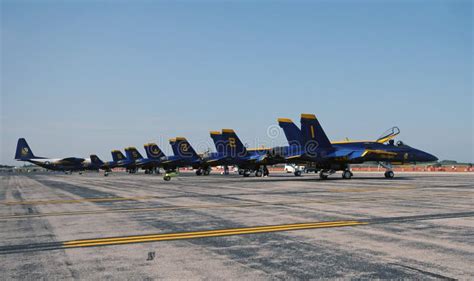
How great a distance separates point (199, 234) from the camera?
892 cm

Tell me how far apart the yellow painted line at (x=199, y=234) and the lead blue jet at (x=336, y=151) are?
80.2 ft

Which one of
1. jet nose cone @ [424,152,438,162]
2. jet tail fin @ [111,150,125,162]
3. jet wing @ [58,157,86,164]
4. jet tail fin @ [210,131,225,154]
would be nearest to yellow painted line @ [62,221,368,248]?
jet nose cone @ [424,152,438,162]

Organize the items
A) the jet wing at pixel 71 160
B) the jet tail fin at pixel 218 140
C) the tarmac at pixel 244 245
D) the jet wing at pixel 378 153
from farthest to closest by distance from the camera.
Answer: the jet wing at pixel 71 160
the jet tail fin at pixel 218 140
the jet wing at pixel 378 153
the tarmac at pixel 244 245

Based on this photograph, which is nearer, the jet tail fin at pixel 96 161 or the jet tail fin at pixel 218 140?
the jet tail fin at pixel 218 140

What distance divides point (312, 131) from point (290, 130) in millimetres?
3721

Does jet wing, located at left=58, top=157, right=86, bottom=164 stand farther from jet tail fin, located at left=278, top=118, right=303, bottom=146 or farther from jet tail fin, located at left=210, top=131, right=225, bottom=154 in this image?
jet tail fin, located at left=278, top=118, right=303, bottom=146

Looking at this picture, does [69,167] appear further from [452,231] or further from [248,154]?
[452,231]

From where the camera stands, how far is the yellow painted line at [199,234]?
26.6 ft

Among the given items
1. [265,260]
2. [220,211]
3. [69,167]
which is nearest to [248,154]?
[220,211]

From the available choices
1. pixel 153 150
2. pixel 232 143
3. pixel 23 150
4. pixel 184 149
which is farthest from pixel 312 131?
→ pixel 23 150

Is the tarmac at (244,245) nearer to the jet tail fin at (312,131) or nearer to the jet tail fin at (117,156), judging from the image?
the jet tail fin at (312,131)

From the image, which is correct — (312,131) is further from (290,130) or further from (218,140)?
(218,140)

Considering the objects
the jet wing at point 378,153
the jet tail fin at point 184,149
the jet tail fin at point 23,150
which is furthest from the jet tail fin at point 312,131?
the jet tail fin at point 23,150

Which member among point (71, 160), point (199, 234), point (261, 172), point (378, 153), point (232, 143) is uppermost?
point (232, 143)
